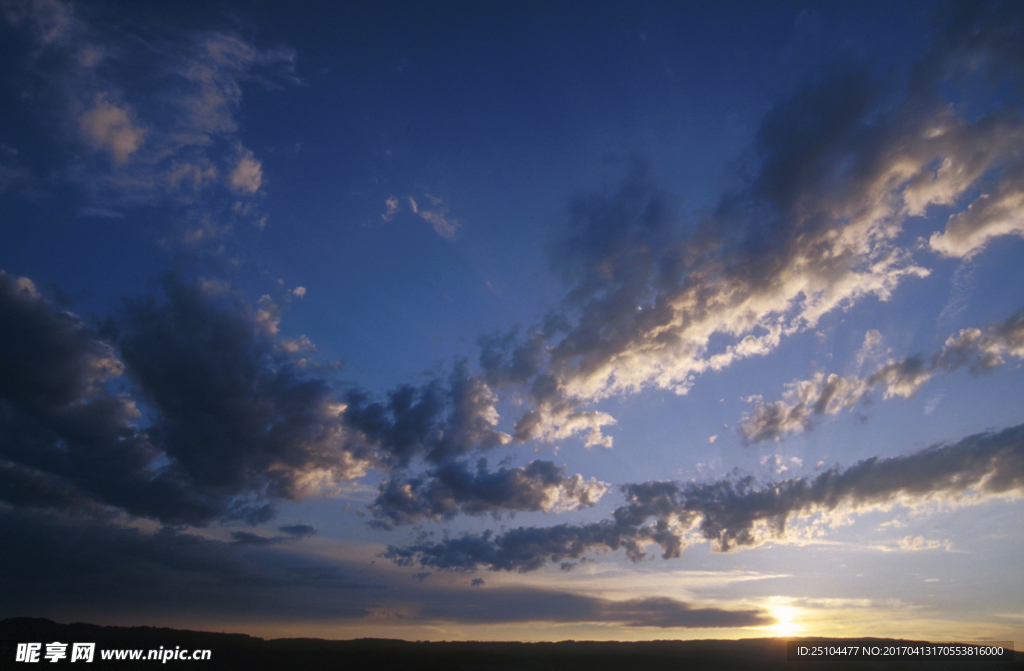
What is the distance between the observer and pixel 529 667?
135125 mm

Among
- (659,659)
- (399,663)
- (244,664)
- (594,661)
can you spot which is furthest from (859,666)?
(244,664)

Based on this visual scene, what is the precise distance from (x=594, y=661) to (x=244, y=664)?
113m

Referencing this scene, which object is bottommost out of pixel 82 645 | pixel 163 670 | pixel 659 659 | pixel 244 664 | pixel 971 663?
pixel 659 659

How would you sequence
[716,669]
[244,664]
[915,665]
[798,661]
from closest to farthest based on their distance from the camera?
[244,664]
[915,665]
[716,669]
[798,661]

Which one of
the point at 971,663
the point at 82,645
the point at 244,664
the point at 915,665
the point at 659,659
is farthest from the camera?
the point at 659,659

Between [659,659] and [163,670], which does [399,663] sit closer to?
[163,670]

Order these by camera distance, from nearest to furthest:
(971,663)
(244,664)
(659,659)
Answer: (244,664) < (971,663) < (659,659)

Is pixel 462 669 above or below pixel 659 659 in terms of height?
above

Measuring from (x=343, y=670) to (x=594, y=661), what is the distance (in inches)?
3674

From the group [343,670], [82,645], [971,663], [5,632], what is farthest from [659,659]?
[5,632]

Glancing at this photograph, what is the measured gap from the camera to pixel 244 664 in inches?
4176

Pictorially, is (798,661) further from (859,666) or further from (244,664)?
(244,664)

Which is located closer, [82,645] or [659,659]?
[82,645]

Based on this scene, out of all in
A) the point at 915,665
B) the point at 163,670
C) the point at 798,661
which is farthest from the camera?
the point at 798,661
